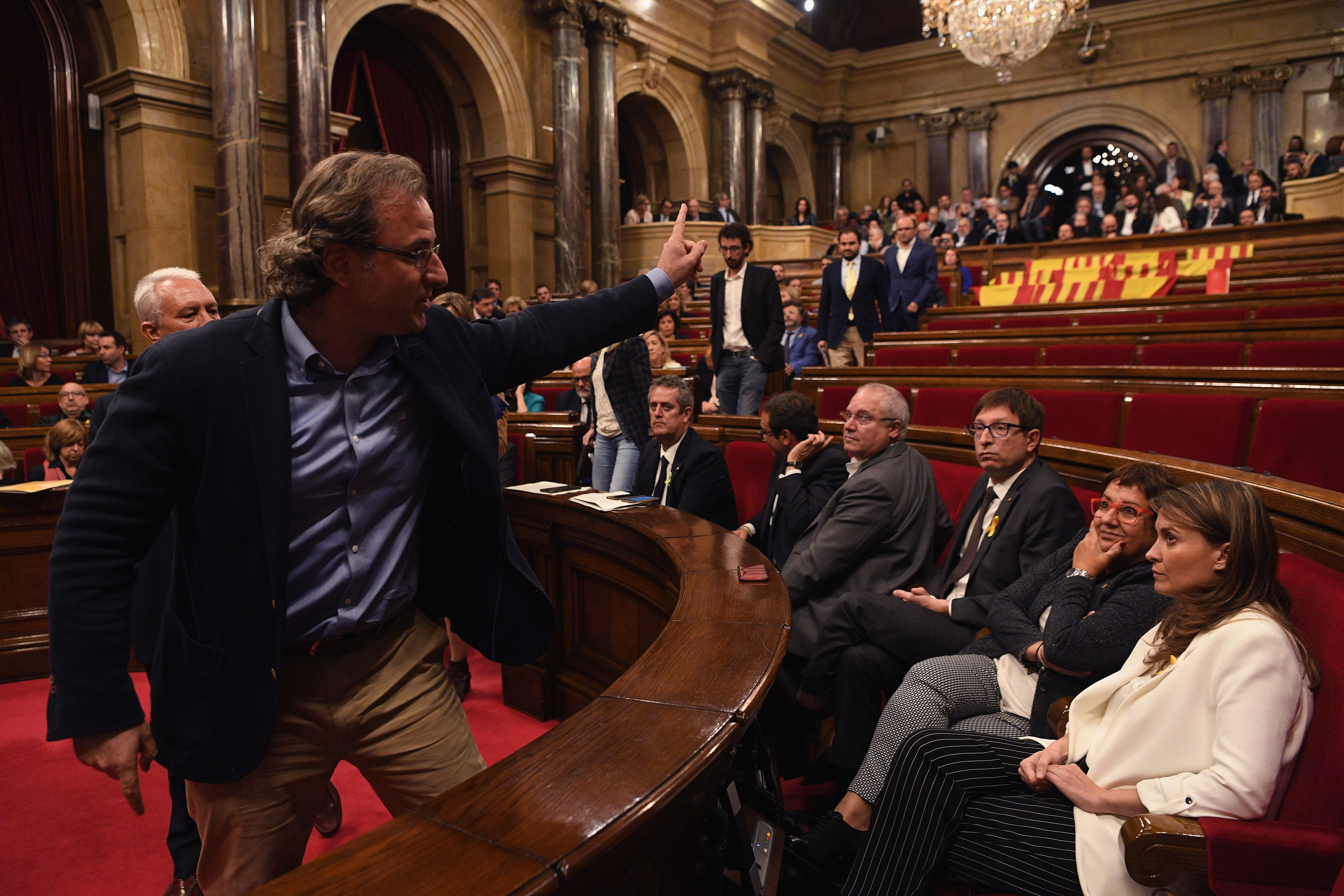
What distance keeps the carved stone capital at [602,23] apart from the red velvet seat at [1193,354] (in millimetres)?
8120

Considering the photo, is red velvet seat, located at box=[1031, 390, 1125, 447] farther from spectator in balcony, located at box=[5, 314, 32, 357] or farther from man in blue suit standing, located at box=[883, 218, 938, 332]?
spectator in balcony, located at box=[5, 314, 32, 357]

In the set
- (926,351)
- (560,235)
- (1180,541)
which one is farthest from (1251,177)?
(1180,541)

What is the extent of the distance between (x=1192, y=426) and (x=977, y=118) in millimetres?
13323

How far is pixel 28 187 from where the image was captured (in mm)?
7375

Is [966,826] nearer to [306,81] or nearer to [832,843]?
[832,843]

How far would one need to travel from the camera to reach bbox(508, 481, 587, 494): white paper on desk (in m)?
2.85

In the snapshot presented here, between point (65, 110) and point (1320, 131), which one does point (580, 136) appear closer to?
point (65, 110)

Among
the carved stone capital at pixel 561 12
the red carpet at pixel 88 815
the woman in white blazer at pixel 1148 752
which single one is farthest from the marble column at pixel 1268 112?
the red carpet at pixel 88 815

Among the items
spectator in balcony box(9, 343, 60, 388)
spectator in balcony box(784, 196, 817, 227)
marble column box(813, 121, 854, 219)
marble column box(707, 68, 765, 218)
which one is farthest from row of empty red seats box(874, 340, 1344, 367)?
marble column box(813, 121, 854, 219)

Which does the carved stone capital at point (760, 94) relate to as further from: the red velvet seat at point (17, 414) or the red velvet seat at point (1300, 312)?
the red velvet seat at point (17, 414)

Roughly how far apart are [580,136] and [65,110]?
486cm

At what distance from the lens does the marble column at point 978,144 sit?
1438 centimetres

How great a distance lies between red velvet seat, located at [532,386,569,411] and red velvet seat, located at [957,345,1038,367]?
2.65m

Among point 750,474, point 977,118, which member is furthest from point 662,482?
point 977,118
